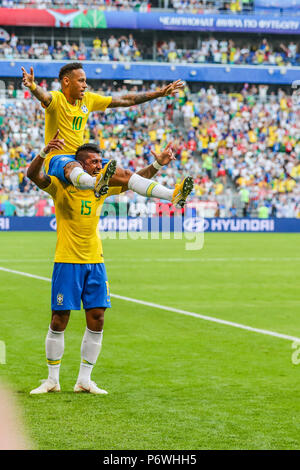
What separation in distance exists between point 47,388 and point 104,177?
2081 millimetres

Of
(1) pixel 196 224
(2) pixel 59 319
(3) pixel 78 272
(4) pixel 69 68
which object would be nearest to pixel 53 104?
(4) pixel 69 68

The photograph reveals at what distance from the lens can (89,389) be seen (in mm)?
7070

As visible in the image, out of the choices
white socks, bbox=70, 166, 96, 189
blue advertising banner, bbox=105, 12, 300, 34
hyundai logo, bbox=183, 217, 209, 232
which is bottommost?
hyundai logo, bbox=183, 217, 209, 232

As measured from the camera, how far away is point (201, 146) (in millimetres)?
41469

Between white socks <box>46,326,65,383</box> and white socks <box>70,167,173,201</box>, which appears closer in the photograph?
white socks <box>70,167,173,201</box>

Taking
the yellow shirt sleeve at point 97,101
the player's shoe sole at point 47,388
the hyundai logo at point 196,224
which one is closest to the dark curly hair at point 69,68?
the yellow shirt sleeve at point 97,101

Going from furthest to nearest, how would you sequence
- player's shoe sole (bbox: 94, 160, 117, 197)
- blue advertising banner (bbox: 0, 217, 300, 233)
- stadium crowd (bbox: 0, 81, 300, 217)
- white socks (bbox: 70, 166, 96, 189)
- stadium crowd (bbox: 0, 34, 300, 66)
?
stadium crowd (bbox: 0, 34, 300, 66) → stadium crowd (bbox: 0, 81, 300, 217) → blue advertising banner (bbox: 0, 217, 300, 233) → white socks (bbox: 70, 166, 96, 189) → player's shoe sole (bbox: 94, 160, 117, 197)

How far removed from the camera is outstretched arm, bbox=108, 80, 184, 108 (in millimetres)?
7910

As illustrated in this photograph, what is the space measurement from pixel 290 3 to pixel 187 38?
6.81 metres

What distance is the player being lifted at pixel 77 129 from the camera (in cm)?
641

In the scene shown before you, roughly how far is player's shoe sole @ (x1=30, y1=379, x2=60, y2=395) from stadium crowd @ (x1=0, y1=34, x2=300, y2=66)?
130 feet

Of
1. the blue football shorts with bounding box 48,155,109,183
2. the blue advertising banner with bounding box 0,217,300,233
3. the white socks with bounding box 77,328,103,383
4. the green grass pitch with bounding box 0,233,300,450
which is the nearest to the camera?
the green grass pitch with bounding box 0,233,300,450

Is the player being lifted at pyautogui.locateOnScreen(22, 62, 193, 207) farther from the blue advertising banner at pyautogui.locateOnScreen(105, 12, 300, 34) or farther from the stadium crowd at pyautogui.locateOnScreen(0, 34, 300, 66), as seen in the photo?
the blue advertising banner at pyautogui.locateOnScreen(105, 12, 300, 34)

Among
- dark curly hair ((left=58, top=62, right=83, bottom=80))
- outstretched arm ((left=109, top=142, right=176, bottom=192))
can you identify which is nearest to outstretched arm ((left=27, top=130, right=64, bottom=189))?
outstretched arm ((left=109, top=142, right=176, bottom=192))
